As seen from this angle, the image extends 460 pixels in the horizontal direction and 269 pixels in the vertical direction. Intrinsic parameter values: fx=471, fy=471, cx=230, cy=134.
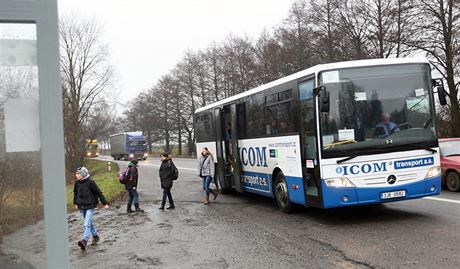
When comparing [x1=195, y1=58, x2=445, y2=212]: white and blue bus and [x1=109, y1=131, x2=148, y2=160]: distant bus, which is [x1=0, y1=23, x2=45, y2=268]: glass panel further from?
[x1=109, y1=131, x2=148, y2=160]: distant bus

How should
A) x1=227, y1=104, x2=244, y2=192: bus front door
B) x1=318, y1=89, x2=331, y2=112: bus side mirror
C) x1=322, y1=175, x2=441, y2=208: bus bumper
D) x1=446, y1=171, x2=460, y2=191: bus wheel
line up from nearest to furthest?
x1=318, y1=89, x2=331, y2=112: bus side mirror, x1=322, y1=175, x2=441, y2=208: bus bumper, x1=446, y1=171, x2=460, y2=191: bus wheel, x1=227, y1=104, x2=244, y2=192: bus front door

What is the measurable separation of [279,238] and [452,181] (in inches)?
298

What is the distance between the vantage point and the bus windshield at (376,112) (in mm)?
8883

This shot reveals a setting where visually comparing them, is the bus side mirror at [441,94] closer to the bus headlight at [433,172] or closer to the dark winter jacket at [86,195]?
the bus headlight at [433,172]

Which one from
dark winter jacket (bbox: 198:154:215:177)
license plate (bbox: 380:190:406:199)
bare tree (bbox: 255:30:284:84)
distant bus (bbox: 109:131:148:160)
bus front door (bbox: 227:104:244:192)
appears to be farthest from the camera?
distant bus (bbox: 109:131:148:160)

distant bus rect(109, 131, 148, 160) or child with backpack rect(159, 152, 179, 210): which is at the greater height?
distant bus rect(109, 131, 148, 160)

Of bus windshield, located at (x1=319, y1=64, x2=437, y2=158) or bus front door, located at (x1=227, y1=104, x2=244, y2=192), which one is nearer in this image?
bus windshield, located at (x1=319, y1=64, x2=437, y2=158)

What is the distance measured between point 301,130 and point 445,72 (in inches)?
1011

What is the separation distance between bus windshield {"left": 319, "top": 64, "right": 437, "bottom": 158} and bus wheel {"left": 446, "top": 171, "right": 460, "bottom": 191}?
506cm

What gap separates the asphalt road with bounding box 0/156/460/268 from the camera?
6.90 meters

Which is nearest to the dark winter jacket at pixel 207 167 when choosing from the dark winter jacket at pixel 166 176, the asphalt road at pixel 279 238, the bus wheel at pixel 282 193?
the dark winter jacket at pixel 166 176

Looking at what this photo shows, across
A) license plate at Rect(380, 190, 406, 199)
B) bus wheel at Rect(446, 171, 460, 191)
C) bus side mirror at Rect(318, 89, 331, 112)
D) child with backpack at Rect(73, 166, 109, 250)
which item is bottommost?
bus wheel at Rect(446, 171, 460, 191)

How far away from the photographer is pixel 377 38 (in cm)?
3291

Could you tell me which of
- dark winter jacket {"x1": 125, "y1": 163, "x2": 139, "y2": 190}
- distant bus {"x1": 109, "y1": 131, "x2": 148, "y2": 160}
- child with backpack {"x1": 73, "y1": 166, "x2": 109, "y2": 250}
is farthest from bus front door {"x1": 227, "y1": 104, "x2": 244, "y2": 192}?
distant bus {"x1": 109, "y1": 131, "x2": 148, "y2": 160}
